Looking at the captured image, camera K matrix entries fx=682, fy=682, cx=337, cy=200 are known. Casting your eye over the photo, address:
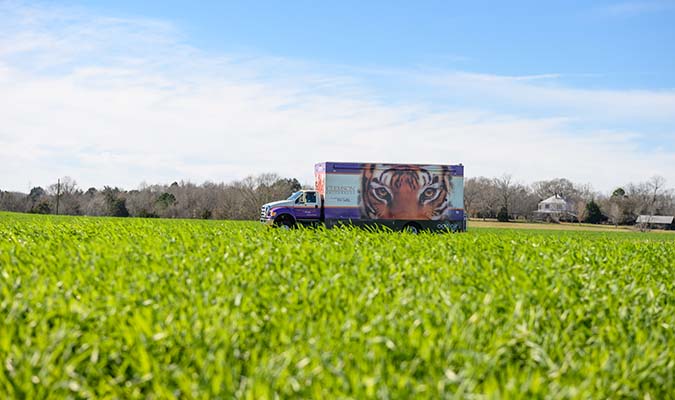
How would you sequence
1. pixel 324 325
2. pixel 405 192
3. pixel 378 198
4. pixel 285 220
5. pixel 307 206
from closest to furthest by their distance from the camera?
pixel 324 325 → pixel 285 220 → pixel 307 206 → pixel 378 198 → pixel 405 192

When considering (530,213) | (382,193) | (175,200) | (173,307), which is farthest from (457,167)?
(530,213)

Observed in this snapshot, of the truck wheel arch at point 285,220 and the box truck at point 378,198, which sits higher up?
the box truck at point 378,198

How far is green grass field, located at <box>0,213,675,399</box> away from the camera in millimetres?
4871

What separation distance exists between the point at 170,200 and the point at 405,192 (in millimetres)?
63201

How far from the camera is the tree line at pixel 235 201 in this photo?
83.9 m

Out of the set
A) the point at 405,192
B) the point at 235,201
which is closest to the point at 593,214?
the point at 235,201

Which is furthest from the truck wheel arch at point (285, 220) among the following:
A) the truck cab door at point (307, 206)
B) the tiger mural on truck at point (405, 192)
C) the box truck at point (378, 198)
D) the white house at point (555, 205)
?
the white house at point (555, 205)

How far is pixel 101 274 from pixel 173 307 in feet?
5.51

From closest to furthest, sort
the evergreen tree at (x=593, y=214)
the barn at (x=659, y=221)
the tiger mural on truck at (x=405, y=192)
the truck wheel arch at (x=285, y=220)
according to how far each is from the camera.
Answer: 1. the truck wheel arch at (x=285, y=220)
2. the tiger mural on truck at (x=405, y=192)
3. the evergreen tree at (x=593, y=214)
4. the barn at (x=659, y=221)

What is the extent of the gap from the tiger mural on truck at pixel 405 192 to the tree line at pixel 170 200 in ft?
158

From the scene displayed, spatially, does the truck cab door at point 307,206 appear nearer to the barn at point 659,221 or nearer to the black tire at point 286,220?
the black tire at point 286,220

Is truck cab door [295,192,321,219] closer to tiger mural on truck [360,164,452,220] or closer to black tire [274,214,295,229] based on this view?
black tire [274,214,295,229]

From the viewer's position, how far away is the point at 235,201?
277 ft

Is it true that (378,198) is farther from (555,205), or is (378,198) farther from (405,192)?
(555,205)
